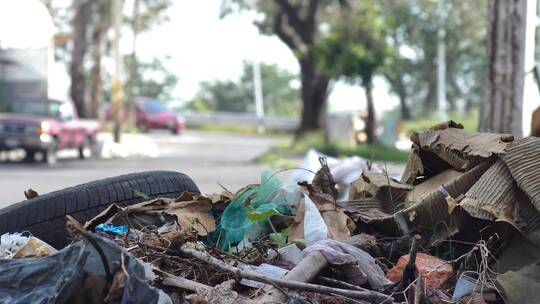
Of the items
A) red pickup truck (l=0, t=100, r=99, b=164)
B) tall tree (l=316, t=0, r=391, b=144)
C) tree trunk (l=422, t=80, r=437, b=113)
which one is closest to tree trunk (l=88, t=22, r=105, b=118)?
red pickup truck (l=0, t=100, r=99, b=164)

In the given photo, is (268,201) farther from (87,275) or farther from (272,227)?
(87,275)

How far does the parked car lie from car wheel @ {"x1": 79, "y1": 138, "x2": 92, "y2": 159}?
1855cm

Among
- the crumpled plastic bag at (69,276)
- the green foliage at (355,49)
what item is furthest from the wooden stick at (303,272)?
the green foliage at (355,49)

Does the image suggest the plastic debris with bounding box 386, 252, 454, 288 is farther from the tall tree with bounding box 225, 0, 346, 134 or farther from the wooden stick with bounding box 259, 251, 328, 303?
the tall tree with bounding box 225, 0, 346, 134

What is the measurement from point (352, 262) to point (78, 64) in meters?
→ 33.3

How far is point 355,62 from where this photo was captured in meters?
25.3

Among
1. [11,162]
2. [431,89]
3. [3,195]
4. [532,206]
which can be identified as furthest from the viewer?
[431,89]

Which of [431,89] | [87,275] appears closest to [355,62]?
[87,275]

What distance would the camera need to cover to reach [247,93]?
76.4 meters

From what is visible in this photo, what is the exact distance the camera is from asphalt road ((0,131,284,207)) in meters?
14.6

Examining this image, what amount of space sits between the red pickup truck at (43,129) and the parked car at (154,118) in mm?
18968

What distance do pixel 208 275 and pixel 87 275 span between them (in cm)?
58

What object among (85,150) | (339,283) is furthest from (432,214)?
(85,150)

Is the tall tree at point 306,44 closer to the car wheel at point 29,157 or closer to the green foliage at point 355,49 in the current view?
the green foliage at point 355,49
